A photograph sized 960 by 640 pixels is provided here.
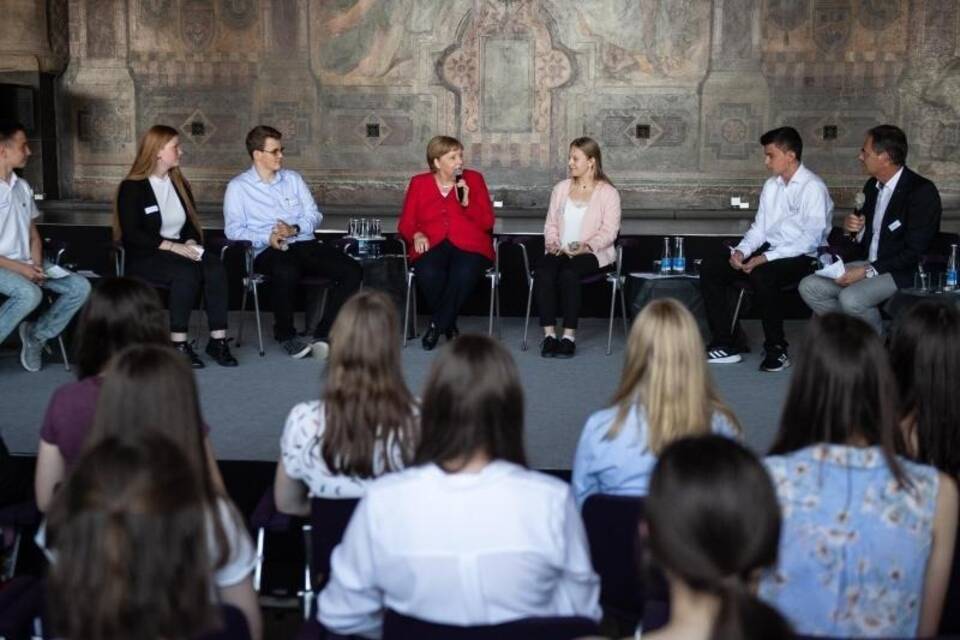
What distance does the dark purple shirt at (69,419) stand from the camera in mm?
3182

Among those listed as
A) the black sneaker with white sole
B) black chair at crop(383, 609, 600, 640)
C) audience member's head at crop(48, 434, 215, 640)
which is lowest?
the black sneaker with white sole

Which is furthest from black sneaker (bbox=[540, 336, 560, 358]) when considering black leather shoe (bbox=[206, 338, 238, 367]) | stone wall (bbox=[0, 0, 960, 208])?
stone wall (bbox=[0, 0, 960, 208])

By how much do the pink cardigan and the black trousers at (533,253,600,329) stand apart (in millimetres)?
86

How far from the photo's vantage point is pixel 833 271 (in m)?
6.94

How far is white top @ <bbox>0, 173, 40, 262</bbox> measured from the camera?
22.7 ft

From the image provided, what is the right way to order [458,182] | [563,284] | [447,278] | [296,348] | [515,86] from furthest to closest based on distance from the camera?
[515,86]
[458,182]
[447,278]
[563,284]
[296,348]

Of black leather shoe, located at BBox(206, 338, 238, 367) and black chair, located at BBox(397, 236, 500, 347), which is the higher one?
black chair, located at BBox(397, 236, 500, 347)

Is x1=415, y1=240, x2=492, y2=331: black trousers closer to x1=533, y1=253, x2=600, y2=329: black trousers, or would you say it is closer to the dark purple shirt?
x1=533, y1=253, x2=600, y2=329: black trousers

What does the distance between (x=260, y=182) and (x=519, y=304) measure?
210 cm

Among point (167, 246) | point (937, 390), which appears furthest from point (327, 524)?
point (167, 246)

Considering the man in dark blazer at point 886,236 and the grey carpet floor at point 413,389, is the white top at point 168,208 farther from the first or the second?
the man in dark blazer at point 886,236

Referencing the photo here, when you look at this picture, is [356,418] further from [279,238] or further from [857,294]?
[279,238]

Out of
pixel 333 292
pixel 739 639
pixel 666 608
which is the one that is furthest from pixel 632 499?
pixel 333 292

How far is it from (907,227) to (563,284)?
1.94m
